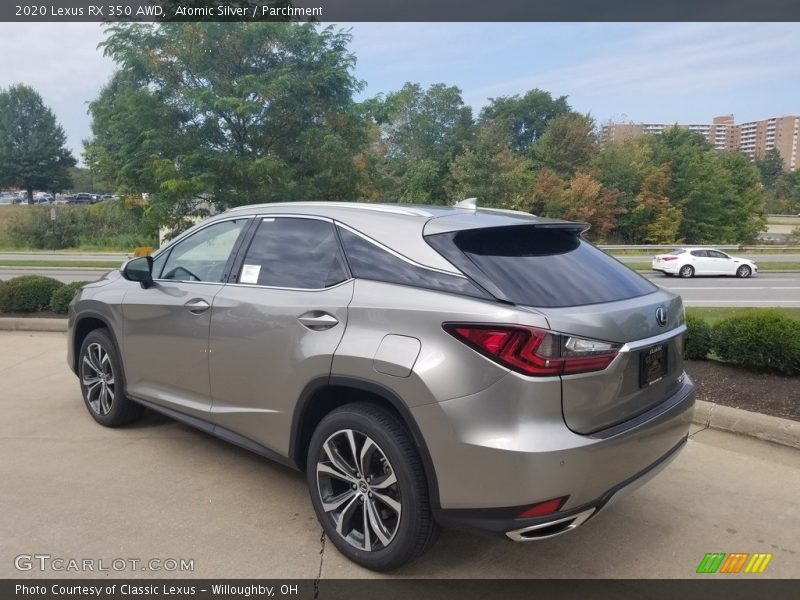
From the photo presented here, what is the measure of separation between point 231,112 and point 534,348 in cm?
1109

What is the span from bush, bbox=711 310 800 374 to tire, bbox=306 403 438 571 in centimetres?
409

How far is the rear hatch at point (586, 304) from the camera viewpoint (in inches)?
99.9

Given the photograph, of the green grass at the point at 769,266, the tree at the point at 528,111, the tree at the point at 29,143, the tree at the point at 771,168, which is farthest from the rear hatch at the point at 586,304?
the tree at the point at 771,168

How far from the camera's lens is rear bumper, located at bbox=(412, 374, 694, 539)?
7.88 ft

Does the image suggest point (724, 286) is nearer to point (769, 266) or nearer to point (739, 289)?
point (739, 289)

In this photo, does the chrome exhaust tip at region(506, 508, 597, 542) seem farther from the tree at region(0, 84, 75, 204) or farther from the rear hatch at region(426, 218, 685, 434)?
the tree at region(0, 84, 75, 204)

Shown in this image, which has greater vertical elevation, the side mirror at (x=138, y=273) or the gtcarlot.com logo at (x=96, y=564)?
the side mirror at (x=138, y=273)

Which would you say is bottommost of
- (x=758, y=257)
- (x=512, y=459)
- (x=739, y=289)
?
(x=758, y=257)

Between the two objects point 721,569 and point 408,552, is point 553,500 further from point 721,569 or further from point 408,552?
point 721,569

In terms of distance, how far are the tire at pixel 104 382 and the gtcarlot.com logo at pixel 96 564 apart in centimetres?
165

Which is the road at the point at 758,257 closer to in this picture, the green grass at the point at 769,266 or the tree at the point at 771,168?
the green grass at the point at 769,266

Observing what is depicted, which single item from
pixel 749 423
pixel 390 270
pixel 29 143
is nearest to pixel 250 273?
pixel 390 270

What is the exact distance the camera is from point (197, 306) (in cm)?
375

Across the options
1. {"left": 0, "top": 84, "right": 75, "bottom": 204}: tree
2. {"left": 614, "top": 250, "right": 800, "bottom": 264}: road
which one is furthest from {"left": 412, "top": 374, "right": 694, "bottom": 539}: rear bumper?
{"left": 0, "top": 84, "right": 75, "bottom": 204}: tree
